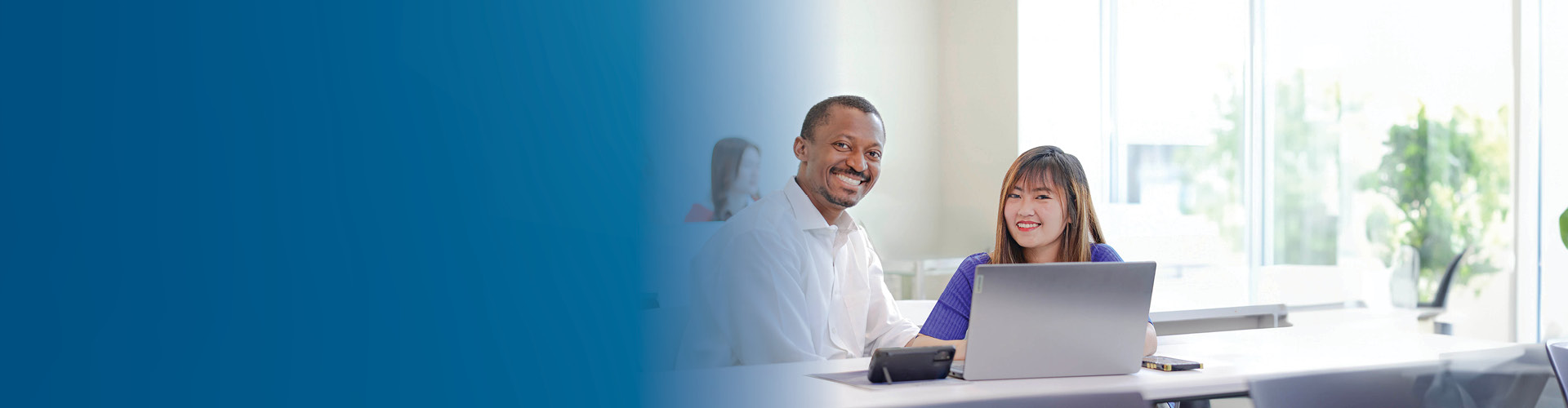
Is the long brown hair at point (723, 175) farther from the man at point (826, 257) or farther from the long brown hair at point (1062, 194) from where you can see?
the long brown hair at point (1062, 194)

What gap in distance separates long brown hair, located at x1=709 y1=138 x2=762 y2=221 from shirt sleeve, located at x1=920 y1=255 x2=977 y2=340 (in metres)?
1.42

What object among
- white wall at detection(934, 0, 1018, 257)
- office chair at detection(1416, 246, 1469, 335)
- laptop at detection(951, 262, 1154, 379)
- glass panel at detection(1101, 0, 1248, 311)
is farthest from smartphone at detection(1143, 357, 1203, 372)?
office chair at detection(1416, 246, 1469, 335)

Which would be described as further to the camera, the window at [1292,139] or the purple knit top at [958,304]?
the window at [1292,139]

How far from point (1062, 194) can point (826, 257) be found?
49cm

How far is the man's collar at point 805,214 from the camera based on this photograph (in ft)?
7.02

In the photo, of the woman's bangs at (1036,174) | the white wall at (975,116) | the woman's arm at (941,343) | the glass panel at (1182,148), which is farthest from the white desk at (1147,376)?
the glass panel at (1182,148)

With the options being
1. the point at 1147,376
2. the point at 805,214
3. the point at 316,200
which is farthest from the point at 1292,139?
the point at 316,200

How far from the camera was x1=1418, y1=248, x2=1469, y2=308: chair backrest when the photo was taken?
14.8 ft

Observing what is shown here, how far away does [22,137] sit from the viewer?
0.37m

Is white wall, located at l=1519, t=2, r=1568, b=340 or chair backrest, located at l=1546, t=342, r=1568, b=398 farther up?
white wall, located at l=1519, t=2, r=1568, b=340

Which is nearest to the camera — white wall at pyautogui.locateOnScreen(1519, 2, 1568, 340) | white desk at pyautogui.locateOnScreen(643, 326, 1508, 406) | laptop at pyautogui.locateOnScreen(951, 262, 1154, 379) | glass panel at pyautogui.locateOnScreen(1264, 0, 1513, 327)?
white desk at pyautogui.locateOnScreen(643, 326, 1508, 406)

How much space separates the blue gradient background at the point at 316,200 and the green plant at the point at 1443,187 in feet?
16.1

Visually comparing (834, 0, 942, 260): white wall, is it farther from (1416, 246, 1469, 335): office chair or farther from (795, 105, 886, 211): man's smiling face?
(795, 105, 886, 211): man's smiling face

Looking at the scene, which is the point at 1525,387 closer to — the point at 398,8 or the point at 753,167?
the point at 753,167
